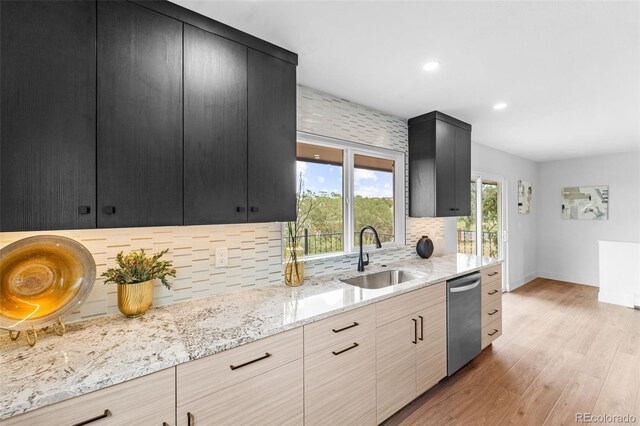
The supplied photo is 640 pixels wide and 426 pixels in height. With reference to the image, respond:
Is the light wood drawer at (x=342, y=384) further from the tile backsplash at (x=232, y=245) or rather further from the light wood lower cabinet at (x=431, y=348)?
the tile backsplash at (x=232, y=245)

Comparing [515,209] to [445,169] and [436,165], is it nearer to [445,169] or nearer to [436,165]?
[445,169]

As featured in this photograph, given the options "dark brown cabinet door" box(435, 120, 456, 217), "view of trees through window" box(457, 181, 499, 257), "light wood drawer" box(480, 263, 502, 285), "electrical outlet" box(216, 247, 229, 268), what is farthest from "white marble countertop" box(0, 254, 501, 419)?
"view of trees through window" box(457, 181, 499, 257)

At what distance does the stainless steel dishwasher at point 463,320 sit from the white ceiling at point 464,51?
1.66m

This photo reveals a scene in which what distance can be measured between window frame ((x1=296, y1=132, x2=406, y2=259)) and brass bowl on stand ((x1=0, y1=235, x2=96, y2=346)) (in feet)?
4.85

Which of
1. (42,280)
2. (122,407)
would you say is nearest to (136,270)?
(42,280)

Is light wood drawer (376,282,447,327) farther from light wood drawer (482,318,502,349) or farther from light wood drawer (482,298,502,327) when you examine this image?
light wood drawer (482,318,502,349)

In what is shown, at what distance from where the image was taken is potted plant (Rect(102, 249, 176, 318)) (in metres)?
1.41

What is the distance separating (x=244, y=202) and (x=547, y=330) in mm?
3987

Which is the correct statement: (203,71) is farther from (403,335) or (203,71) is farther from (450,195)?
(450,195)

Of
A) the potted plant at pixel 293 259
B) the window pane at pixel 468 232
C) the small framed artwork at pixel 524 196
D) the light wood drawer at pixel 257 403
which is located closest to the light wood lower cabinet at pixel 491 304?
the window pane at pixel 468 232

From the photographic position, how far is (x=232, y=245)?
6.26 feet

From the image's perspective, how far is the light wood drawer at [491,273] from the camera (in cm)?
277

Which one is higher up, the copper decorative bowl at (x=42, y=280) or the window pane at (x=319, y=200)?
the window pane at (x=319, y=200)

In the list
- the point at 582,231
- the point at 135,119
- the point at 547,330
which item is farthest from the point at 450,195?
the point at 582,231
